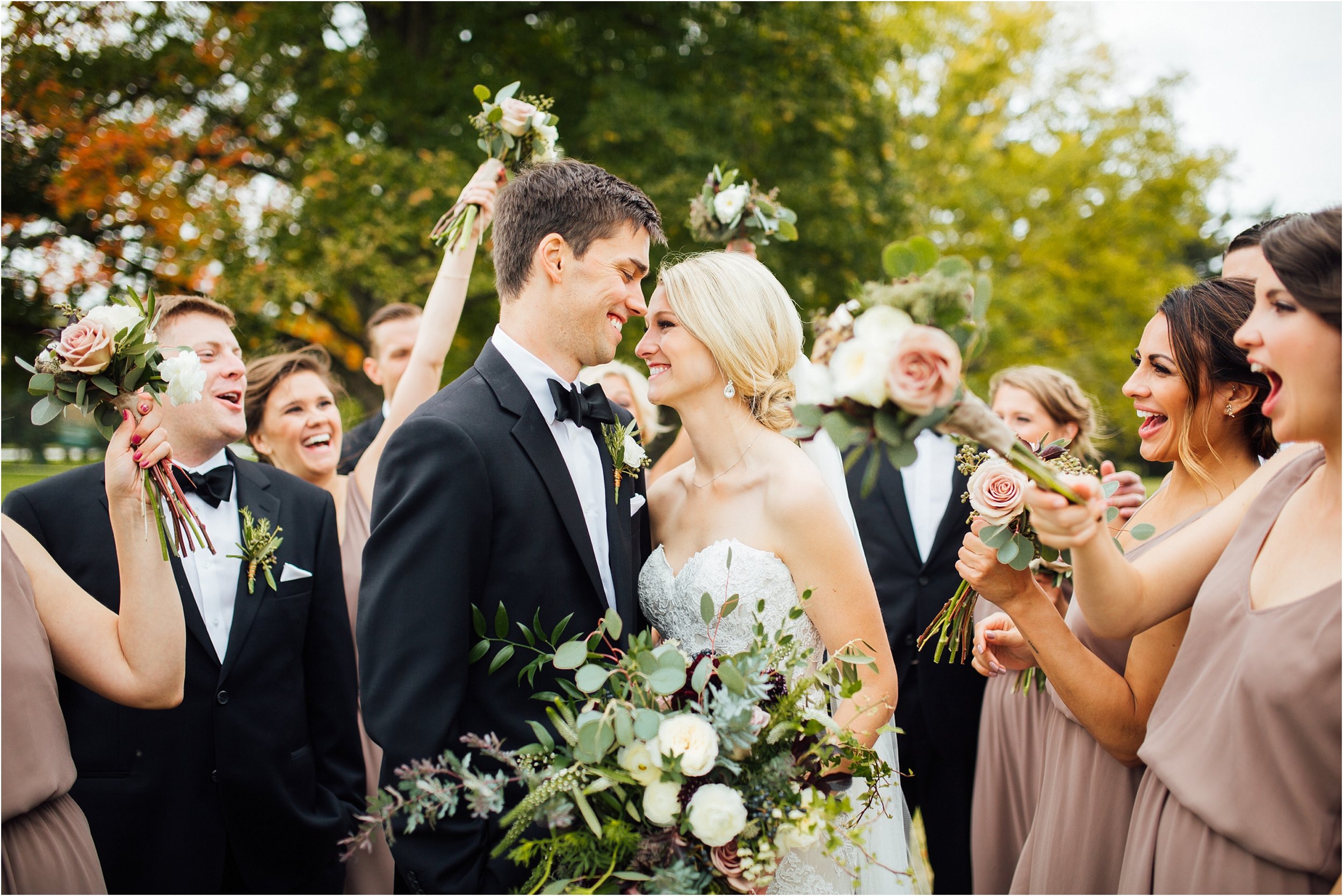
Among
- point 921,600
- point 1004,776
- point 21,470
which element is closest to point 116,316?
point 921,600

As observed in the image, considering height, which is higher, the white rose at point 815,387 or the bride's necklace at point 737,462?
the white rose at point 815,387

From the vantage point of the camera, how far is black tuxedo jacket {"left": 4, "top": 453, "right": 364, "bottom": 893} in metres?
3.17

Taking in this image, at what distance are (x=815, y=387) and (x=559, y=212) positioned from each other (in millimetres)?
1483

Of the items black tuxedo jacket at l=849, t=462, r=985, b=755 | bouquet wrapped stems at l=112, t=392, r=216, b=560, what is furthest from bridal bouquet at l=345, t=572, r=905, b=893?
black tuxedo jacket at l=849, t=462, r=985, b=755

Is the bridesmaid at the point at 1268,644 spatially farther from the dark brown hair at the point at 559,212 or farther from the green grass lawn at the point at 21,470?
the green grass lawn at the point at 21,470

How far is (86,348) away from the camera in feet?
8.44

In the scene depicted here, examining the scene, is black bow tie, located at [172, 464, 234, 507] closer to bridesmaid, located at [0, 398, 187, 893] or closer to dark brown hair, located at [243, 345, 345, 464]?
bridesmaid, located at [0, 398, 187, 893]

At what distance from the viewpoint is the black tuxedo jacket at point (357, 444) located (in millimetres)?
5672

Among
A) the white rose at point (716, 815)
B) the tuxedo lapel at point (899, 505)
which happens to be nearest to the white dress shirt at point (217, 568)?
the white rose at point (716, 815)

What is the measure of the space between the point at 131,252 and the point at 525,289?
10.00 metres

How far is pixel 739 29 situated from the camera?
1219cm

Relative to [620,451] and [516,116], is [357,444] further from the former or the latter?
[620,451]

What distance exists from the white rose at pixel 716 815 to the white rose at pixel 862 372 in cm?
102

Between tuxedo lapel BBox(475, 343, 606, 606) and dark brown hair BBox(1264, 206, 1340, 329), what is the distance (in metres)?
1.99
